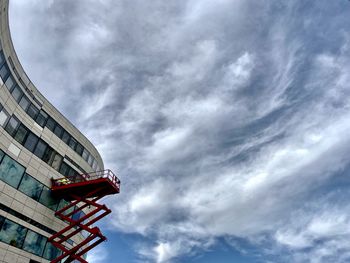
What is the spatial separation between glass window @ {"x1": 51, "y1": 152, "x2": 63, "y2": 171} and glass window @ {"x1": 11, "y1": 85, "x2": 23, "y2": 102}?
7466mm

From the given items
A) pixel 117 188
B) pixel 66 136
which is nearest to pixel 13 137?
pixel 66 136

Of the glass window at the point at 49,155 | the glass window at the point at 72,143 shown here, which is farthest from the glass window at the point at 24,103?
the glass window at the point at 72,143

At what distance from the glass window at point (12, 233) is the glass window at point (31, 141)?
721 centimetres

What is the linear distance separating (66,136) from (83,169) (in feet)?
15.2

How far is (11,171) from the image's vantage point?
25.9 metres

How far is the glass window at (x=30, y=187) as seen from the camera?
1070 inches

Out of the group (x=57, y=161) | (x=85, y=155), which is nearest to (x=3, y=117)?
(x=57, y=161)

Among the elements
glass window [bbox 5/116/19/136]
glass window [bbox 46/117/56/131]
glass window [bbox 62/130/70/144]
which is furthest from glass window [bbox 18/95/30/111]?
glass window [bbox 62/130/70/144]

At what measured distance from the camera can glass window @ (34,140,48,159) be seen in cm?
2975

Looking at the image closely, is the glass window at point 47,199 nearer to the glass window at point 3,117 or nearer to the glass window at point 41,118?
the glass window at point 41,118

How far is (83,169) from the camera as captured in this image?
36.3 metres


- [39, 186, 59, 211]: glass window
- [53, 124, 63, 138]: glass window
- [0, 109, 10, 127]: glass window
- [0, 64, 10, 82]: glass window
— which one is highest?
[53, 124, 63, 138]: glass window

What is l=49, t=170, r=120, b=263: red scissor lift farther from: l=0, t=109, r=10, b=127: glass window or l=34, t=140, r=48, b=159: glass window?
l=0, t=109, r=10, b=127: glass window

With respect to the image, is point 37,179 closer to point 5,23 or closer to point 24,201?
point 24,201
